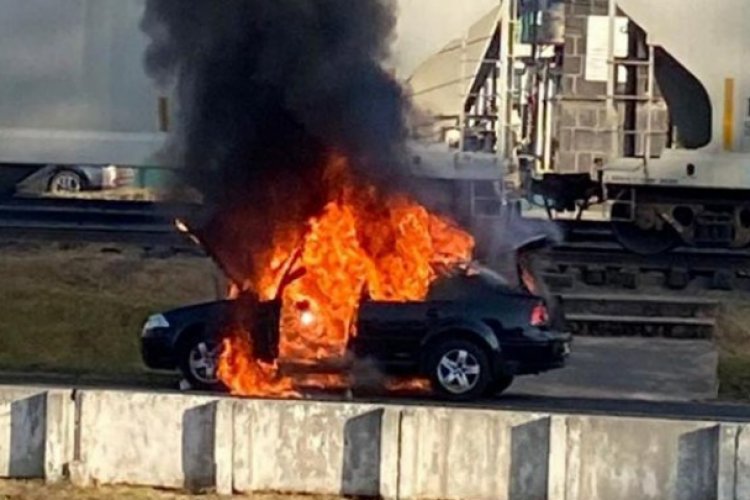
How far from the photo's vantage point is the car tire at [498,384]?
1596 cm

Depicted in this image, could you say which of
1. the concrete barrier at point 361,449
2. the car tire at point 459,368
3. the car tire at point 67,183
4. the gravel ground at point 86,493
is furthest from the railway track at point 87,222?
the gravel ground at point 86,493

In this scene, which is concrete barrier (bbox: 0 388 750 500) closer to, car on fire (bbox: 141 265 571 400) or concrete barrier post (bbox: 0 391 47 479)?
concrete barrier post (bbox: 0 391 47 479)

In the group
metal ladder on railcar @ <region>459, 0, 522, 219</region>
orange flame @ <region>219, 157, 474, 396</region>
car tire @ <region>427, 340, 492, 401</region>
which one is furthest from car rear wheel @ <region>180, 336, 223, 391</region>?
metal ladder on railcar @ <region>459, 0, 522, 219</region>

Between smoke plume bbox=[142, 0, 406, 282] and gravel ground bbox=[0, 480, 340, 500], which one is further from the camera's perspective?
smoke plume bbox=[142, 0, 406, 282]

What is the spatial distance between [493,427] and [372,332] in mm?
4625

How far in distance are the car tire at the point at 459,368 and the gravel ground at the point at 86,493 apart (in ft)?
15.9

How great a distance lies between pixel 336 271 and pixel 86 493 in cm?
447

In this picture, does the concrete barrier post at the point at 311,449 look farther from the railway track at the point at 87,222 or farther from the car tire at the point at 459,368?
the railway track at the point at 87,222

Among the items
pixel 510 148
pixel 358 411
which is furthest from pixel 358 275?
pixel 510 148

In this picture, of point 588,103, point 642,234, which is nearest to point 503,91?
point 588,103

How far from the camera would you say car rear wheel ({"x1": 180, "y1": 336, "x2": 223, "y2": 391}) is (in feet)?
51.9

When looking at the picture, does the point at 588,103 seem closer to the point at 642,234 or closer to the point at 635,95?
the point at 635,95

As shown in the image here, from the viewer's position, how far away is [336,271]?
1528 centimetres

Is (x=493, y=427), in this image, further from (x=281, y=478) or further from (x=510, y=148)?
(x=510, y=148)
